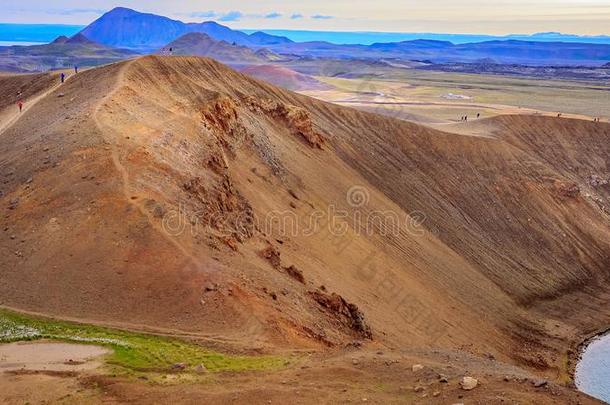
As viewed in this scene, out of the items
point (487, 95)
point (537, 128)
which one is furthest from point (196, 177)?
point (487, 95)

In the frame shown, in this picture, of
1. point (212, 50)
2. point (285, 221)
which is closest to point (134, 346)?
point (285, 221)

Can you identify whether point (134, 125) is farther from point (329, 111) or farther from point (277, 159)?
point (329, 111)

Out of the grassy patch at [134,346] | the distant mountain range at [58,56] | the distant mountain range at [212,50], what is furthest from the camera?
the distant mountain range at [212,50]

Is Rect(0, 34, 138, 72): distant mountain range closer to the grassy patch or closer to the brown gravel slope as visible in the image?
the brown gravel slope

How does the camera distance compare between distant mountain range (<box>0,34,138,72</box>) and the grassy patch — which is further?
distant mountain range (<box>0,34,138,72</box>)

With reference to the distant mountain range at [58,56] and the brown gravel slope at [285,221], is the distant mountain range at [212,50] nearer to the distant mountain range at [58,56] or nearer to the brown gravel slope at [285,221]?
the distant mountain range at [58,56]

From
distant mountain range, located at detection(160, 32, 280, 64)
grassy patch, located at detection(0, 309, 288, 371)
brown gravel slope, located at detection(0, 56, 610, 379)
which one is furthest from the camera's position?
distant mountain range, located at detection(160, 32, 280, 64)

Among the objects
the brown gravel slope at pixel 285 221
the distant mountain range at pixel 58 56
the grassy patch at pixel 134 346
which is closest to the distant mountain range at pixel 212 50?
the distant mountain range at pixel 58 56

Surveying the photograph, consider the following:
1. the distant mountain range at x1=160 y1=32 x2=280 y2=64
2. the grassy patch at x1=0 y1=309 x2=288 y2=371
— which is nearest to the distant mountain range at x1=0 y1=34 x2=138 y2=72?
the distant mountain range at x1=160 y1=32 x2=280 y2=64
